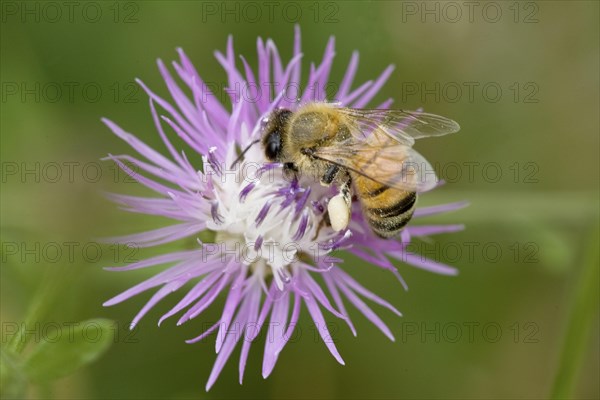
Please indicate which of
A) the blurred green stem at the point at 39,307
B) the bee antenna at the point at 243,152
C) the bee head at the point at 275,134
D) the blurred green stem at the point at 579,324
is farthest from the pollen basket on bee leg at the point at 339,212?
the blurred green stem at the point at 579,324

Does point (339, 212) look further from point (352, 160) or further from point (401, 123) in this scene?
point (401, 123)

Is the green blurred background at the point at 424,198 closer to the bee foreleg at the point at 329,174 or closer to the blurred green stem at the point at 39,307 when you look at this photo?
the blurred green stem at the point at 39,307

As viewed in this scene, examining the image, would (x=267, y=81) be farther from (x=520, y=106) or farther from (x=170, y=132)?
(x=520, y=106)

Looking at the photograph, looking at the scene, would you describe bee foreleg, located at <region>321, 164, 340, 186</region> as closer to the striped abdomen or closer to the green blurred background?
the striped abdomen

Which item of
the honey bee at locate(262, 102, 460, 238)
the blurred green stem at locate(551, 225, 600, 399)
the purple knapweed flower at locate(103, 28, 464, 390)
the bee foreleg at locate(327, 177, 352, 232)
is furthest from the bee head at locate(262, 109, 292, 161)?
the blurred green stem at locate(551, 225, 600, 399)

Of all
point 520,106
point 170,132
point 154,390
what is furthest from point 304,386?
point 520,106

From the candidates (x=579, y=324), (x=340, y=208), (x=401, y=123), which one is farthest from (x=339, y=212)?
(x=579, y=324)
